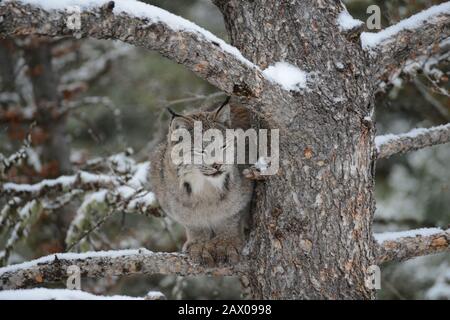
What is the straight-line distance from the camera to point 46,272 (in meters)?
4.25

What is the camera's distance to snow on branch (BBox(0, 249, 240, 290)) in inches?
166

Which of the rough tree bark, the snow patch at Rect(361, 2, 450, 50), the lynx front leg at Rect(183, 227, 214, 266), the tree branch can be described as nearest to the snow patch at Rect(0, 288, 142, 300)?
the tree branch

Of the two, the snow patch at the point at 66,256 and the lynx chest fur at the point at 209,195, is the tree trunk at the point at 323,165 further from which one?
the snow patch at the point at 66,256

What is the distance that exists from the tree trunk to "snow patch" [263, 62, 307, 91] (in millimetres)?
50

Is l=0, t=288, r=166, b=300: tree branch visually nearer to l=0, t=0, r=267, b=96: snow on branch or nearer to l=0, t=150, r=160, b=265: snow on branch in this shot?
l=0, t=0, r=267, b=96: snow on branch

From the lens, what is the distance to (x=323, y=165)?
4184 mm

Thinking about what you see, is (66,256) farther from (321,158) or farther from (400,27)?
(400,27)

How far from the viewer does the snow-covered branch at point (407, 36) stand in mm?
4363

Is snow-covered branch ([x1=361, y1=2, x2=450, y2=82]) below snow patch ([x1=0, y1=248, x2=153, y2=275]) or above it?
above

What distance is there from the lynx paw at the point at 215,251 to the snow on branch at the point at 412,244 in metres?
1.17

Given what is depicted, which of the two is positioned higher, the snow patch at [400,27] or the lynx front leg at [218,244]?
the snow patch at [400,27]

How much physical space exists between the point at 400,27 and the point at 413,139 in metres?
0.99

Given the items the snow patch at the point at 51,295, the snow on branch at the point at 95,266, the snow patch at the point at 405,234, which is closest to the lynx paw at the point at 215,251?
the snow on branch at the point at 95,266

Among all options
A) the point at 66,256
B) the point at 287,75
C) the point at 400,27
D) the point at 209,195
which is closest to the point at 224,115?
the point at 209,195
